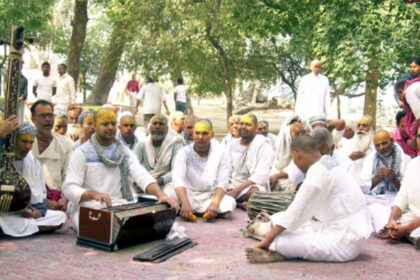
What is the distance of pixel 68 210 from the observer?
19.3 ft

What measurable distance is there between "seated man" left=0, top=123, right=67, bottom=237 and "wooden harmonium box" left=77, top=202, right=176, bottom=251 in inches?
21.3

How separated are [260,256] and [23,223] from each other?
92.3 inches

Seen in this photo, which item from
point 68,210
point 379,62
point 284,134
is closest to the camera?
point 68,210

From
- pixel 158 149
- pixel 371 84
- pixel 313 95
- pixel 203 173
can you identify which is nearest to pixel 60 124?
pixel 158 149

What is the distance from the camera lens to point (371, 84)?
1244cm

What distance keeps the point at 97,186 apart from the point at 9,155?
0.95 metres

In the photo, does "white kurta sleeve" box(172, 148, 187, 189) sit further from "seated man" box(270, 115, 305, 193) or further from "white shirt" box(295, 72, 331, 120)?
"white shirt" box(295, 72, 331, 120)

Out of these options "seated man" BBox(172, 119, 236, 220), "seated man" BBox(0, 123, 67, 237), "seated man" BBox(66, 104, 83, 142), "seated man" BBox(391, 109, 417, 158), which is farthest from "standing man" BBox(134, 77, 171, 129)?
"seated man" BBox(0, 123, 67, 237)

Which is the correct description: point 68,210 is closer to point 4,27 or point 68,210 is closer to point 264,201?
point 264,201

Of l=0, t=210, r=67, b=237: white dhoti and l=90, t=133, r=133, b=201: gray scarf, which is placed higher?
l=90, t=133, r=133, b=201: gray scarf

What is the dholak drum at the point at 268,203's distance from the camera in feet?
19.4

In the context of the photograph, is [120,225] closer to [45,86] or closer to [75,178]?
[75,178]

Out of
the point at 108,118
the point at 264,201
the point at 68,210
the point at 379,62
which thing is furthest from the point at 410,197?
the point at 379,62

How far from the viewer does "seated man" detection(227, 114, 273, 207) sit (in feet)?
23.5
